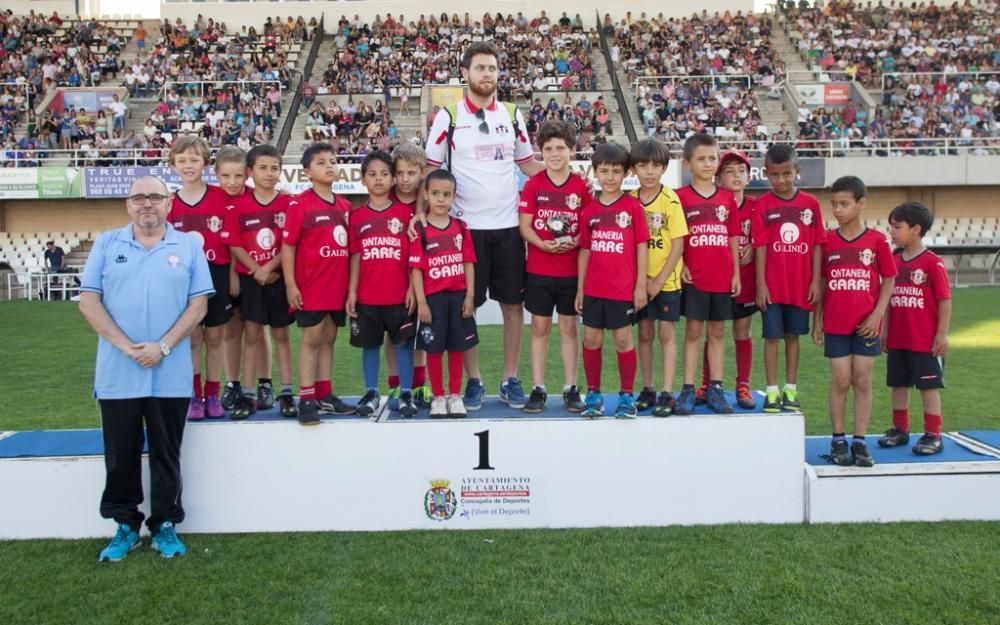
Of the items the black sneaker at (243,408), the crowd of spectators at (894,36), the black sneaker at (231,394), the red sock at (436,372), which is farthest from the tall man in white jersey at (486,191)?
the crowd of spectators at (894,36)

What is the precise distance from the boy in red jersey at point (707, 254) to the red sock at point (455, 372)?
135 cm

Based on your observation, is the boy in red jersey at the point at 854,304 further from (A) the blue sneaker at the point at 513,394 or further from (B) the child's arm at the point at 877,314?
(A) the blue sneaker at the point at 513,394

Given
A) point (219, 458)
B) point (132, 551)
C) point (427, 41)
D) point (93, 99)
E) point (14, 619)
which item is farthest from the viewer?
point (427, 41)

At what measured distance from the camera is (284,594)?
11.9ft

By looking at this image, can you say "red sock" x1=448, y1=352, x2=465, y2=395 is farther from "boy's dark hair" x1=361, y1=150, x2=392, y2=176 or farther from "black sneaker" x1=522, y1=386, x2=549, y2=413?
"boy's dark hair" x1=361, y1=150, x2=392, y2=176

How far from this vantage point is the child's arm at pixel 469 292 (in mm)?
4879

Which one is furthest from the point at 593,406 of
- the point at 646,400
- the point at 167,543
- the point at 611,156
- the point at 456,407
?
the point at 167,543

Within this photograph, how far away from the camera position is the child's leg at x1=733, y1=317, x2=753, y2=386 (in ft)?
17.5

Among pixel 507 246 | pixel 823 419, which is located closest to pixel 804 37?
pixel 823 419

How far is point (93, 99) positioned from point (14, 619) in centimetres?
2729

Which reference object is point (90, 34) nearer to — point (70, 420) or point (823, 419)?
point (70, 420)

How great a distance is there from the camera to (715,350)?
201 inches

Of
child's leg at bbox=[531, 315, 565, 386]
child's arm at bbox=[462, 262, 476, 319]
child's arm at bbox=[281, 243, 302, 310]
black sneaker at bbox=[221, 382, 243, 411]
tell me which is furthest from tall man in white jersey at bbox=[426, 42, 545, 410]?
black sneaker at bbox=[221, 382, 243, 411]

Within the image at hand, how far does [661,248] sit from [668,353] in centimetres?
63
